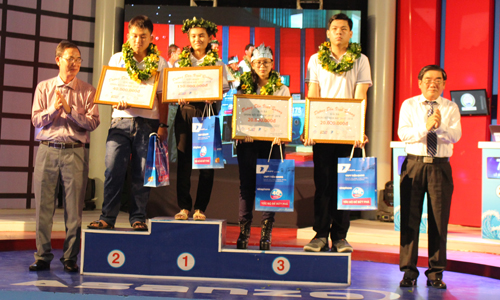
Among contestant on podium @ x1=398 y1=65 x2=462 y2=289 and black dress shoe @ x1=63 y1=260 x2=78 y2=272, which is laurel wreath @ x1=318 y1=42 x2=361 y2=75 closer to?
contestant on podium @ x1=398 y1=65 x2=462 y2=289

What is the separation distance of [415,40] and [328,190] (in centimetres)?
481

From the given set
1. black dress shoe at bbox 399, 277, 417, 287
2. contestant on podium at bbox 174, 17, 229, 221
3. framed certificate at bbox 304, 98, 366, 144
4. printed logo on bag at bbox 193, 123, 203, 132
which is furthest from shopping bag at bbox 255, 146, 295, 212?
black dress shoe at bbox 399, 277, 417, 287

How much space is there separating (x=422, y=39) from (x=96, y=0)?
5.52 metres

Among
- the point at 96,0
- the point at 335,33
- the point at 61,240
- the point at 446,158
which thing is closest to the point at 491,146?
the point at 446,158

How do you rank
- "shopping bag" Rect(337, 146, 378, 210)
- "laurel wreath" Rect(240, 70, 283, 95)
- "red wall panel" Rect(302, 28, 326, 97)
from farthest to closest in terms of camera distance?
"red wall panel" Rect(302, 28, 326, 97) < "laurel wreath" Rect(240, 70, 283, 95) < "shopping bag" Rect(337, 146, 378, 210)

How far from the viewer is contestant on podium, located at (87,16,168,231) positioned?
356cm

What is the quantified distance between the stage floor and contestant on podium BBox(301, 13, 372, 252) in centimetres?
43

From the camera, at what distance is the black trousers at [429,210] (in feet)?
11.1

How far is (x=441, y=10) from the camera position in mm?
7273

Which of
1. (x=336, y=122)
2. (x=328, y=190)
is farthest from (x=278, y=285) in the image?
(x=336, y=122)

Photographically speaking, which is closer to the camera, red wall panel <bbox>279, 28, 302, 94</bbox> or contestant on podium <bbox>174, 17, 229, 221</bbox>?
contestant on podium <bbox>174, 17, 229, 221</bbox>

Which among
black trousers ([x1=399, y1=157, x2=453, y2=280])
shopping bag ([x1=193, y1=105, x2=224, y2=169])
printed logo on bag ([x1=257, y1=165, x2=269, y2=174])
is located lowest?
black trousers ([x1=399, y1=157, x2=453, y2=280])

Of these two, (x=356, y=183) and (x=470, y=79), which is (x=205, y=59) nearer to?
(x=356, y=183)

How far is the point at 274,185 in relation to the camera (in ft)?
11.3
